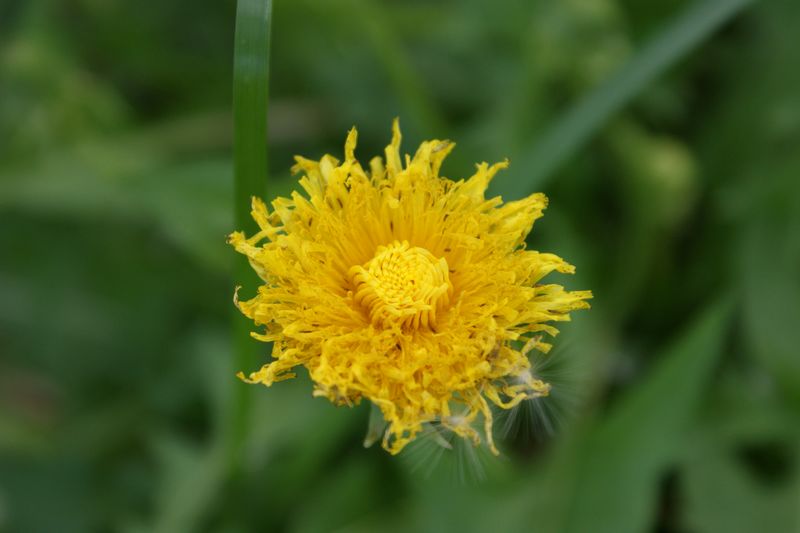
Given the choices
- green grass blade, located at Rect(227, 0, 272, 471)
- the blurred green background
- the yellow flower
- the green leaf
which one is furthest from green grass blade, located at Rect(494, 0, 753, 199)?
green grass blade, located at Rect(227, 0, 272, 471)

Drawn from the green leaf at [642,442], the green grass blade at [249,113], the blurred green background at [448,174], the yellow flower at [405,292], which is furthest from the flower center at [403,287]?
the green leaf at [642,442]

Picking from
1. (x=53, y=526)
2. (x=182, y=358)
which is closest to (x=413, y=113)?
(x=182, y=358)

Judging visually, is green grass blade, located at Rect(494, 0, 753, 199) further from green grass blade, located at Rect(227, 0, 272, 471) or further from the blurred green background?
green grass blade, located at Rect(227, 0, 272, 471)

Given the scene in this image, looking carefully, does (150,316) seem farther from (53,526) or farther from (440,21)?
(440,21)

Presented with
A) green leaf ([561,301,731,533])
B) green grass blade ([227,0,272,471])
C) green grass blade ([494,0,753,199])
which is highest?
green grass blade ([494,0,753,199])

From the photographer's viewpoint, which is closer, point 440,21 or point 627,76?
point 627,76

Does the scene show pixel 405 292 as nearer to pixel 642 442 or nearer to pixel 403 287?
pixel 403 287

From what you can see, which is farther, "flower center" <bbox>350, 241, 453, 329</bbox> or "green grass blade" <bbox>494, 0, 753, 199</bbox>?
"green grass blade" <bbox>494, 0, 753, 199</bbox>
